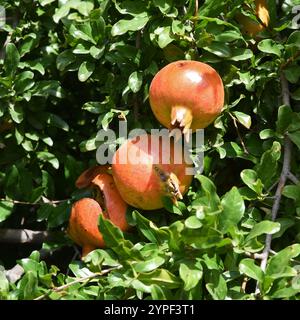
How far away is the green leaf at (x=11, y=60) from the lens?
1550mm

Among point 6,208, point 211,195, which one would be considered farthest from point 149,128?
point 6,208

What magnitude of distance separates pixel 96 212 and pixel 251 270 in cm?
41

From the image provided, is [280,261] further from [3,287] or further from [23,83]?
[23,83]

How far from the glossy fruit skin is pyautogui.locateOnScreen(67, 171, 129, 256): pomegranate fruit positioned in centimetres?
6

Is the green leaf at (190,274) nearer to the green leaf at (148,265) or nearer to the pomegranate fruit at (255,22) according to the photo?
the green leaf at (148,265)

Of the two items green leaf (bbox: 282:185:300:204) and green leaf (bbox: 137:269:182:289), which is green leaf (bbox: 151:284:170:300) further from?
green leaf (bbox: 282:185:300:204)

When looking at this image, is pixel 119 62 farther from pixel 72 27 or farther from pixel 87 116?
pixel 87 116

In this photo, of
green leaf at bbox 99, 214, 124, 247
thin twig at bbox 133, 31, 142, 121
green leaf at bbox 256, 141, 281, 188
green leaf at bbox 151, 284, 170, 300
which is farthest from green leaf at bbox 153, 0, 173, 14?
green leaf at bbox 151, 284, 170, 300

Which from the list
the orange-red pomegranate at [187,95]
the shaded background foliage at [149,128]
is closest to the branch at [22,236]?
the shaded background foliage at [149,128]

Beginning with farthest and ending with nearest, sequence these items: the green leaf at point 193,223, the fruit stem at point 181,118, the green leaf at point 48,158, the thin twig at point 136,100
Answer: the green leaf at point 48,158, the thin twig at point 136,100, the fruit stem at point 181,118, the green leaf at point 193,223

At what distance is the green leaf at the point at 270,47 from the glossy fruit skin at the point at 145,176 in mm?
281

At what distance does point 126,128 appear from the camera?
146 centimetres

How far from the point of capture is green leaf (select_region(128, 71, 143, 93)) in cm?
141
